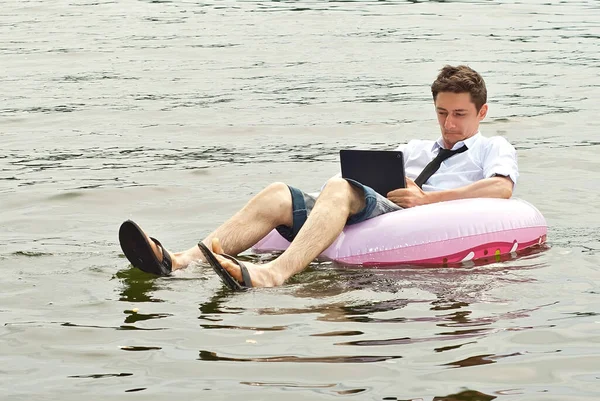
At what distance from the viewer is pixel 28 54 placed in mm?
16844

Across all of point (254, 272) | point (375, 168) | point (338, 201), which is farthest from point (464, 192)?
point (254, 272)

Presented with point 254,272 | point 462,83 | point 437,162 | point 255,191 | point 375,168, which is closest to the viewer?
point 254,272

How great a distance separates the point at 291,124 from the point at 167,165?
2.31 metres

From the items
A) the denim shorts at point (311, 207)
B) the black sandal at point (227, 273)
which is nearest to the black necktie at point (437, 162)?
the denim shorts at point (311, 207)

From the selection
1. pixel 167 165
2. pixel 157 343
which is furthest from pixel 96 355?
pixel 167 165

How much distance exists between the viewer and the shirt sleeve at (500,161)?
21.5ft

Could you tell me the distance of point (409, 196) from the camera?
21.4 ft

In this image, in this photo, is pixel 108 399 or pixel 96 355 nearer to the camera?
pixel 108 399

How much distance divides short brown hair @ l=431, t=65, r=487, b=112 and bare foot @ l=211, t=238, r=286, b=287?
1692 millimetres

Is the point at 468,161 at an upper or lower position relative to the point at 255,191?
upper

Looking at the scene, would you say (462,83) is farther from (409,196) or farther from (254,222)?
(254,222)

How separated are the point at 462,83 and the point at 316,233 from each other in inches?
55.0

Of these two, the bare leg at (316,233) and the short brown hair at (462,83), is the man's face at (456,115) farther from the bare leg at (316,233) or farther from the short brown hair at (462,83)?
→ the bare leg at (316,233)

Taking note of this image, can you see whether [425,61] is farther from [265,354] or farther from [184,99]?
[265,354]
